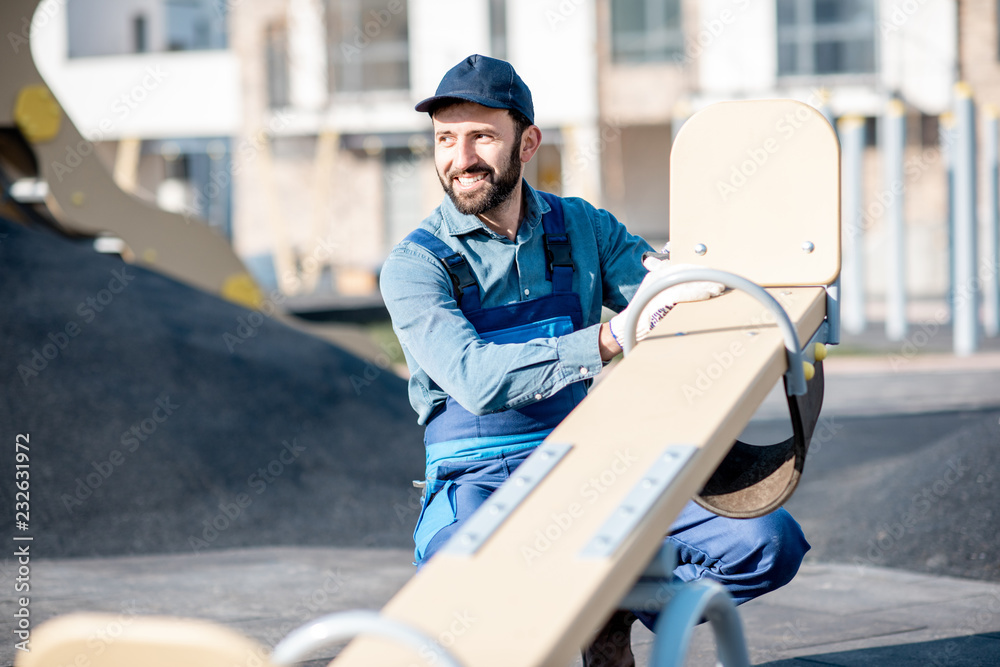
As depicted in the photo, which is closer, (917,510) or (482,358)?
(482,358)

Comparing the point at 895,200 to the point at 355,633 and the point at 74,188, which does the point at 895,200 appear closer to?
the point at 74,188

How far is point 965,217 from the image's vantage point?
13984 millimetres

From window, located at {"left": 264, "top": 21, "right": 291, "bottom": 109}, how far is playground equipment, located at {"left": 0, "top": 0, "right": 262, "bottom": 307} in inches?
760

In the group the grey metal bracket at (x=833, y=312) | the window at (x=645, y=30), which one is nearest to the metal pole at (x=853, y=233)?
the window at (x=645, y=30)

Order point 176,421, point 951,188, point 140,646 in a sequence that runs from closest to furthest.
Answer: point 140,646 < point 176,421 < point 951,188

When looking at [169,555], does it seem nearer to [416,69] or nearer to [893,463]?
[893,463]

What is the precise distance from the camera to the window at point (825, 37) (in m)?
26.3

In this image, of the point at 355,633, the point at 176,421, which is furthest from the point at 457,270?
the point at 176,421

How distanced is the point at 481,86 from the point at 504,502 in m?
1.23

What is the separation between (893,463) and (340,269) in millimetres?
22613

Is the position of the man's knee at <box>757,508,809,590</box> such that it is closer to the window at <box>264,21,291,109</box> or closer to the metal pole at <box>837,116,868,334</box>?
the metal pole at <box>837,116,868,334</box>

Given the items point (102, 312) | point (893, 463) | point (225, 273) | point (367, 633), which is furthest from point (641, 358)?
point (225, 273)

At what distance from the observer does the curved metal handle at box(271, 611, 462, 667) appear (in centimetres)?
168

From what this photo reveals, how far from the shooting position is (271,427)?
7.48 metres
